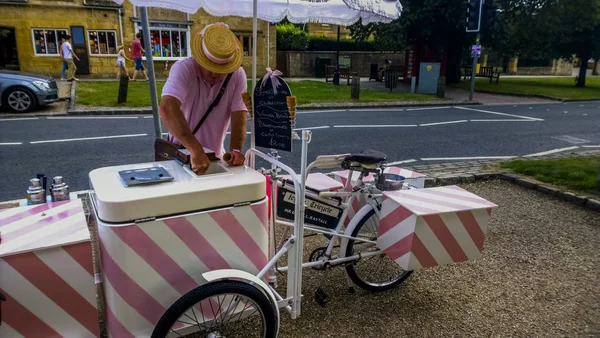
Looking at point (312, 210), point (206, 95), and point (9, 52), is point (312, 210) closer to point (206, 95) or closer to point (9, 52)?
point (206, 95)

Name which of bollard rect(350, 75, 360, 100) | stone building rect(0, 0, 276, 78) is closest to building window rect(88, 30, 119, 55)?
stone building rect(0, 0, 276, 78)

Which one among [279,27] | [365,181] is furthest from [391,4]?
[279,27]

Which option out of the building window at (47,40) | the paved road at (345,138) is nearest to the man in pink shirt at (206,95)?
the paved road at (345,138)

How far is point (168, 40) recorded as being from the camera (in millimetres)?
23281

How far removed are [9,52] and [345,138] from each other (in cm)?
2012

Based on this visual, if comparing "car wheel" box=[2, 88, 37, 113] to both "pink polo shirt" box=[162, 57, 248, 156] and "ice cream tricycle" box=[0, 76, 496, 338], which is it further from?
"ice cream tricycle" box=[0, 76, 496, 338]

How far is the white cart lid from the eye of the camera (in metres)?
2.06

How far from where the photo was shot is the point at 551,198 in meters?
5.65

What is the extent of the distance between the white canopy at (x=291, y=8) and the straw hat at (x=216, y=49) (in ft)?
2.62

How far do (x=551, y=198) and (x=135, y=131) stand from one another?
26.4ft

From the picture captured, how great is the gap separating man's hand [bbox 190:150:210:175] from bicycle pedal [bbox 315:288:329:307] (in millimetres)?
1403

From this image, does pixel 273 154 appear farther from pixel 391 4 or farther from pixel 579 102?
pixel 579 102

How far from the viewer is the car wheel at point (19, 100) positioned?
11.0m

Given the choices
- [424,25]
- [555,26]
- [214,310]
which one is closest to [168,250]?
[214,310]
